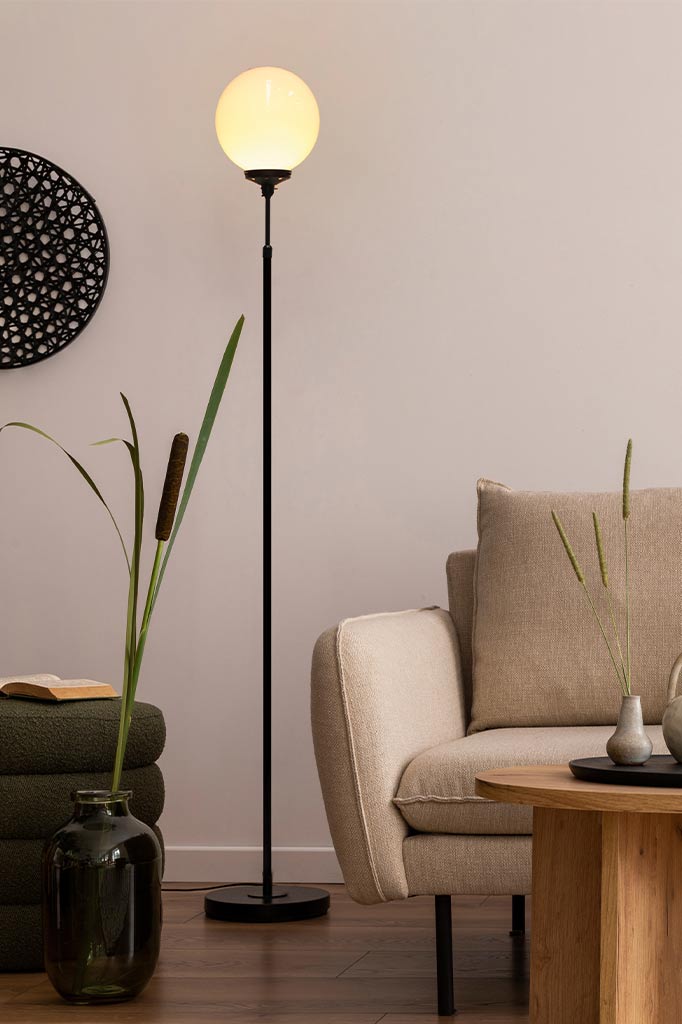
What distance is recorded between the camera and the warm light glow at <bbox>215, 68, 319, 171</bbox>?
112 inches

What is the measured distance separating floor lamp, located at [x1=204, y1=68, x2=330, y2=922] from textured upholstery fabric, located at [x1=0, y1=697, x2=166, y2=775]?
53 cm

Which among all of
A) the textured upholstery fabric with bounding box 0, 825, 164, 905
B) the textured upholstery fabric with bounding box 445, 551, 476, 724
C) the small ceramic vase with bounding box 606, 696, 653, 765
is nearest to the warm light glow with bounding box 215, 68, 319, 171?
the textured upholstery fabric with bounding box 445, 551, 476, 724

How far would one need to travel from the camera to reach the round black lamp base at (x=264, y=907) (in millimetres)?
2678

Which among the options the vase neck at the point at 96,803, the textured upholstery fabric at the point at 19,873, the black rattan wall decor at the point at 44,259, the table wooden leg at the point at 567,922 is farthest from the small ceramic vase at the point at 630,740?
the black rattan wall decor at the point at 44,259

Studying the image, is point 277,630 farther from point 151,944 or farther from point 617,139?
point 617,139

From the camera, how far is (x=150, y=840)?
6.84ft

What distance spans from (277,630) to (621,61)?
5.41ft

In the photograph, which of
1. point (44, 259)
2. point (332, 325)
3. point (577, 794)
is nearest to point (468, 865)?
point (577, 794)

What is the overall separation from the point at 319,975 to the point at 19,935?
0.53 meters

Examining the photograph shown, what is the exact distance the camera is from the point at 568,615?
243 centimetres

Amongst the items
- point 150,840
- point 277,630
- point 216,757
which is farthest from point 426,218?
A: point 150,840

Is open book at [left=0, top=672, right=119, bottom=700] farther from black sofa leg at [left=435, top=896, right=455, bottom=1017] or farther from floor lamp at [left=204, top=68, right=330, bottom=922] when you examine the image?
black sofa leg at [left=435, top=896, right=455, bottom=1017]

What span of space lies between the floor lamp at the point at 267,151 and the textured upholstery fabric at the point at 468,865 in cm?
86

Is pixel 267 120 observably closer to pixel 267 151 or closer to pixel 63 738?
pixel 267 151
